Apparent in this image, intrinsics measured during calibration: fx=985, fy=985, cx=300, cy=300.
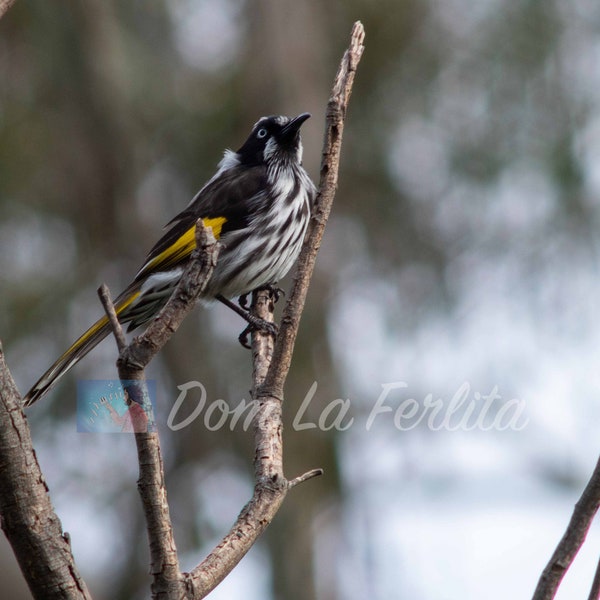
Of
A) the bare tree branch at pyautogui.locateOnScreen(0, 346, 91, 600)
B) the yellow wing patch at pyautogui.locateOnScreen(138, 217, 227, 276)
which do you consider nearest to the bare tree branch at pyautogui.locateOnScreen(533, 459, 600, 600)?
the bare tree branch at pyautogui.locateOnScreen(0, 346, 91, 600)

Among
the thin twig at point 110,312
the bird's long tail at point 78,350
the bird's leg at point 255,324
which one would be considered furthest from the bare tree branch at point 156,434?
the bird's leg at point 255,324

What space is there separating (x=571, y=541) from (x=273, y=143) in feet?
13.1

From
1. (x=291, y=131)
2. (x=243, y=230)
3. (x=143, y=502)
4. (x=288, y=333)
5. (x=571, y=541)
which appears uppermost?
(x=291, y=131)

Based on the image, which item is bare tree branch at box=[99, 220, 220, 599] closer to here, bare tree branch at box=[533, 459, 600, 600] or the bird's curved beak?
bare tree branch at box=[533, 459, 600, 600]

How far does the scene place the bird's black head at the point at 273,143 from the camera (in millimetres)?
5707

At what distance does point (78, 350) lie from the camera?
4.23m

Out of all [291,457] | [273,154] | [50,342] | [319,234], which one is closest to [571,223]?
[291,457]

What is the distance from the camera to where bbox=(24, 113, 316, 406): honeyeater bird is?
484cm

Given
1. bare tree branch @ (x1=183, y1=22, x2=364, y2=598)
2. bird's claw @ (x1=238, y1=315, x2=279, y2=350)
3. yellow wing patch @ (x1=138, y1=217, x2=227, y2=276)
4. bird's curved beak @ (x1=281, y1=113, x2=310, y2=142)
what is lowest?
bare tree branch @ (x1=183, y1=22, x2=364, y2=598)

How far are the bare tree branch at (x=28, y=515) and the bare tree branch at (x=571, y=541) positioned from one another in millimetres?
1030

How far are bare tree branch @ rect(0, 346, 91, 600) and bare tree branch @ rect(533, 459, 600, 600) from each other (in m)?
1.03

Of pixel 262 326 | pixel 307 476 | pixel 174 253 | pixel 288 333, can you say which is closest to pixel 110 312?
pixel 307 476

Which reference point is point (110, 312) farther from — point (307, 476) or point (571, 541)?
point (571, 541)

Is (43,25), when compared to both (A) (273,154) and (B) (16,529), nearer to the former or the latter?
(A) (273,154)
